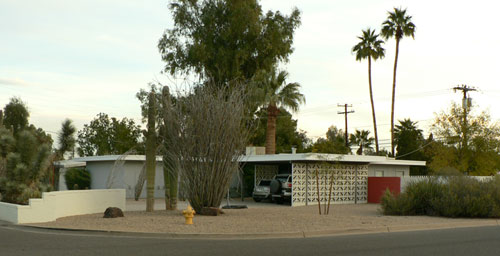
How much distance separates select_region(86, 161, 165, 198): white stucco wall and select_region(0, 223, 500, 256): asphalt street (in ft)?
59.3

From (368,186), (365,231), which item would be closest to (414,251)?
(365,231)

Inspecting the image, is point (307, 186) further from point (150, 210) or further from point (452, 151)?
point (452, 151)

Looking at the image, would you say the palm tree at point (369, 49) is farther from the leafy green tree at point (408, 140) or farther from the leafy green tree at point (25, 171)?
the leafy green tree at point (25, 171)

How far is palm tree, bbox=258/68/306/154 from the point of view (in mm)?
36969

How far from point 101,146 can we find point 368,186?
35.1 meters

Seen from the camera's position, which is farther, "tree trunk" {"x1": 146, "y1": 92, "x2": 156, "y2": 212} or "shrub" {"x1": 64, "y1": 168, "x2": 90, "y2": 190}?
"shrub" {"x1": 64, "y1": 168, "x2": 90, "y2": 190}

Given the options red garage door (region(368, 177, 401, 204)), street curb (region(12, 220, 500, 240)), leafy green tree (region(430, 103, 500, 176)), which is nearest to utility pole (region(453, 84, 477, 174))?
leafy green tree (region(430, 103, 500, 176))

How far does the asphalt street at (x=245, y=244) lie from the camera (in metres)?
11.1

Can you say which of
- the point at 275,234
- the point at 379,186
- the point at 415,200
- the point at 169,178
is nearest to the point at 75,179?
the point at 169,178

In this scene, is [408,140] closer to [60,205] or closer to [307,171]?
[307,171]

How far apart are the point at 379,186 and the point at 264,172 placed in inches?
281

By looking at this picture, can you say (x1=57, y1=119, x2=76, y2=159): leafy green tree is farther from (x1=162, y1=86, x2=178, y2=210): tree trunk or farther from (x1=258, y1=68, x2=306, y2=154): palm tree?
(x1=258, y1=68, x2=306, y2=154): palm tree

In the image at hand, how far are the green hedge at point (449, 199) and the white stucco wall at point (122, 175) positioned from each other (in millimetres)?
17251

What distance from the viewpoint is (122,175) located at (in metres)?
33.3
